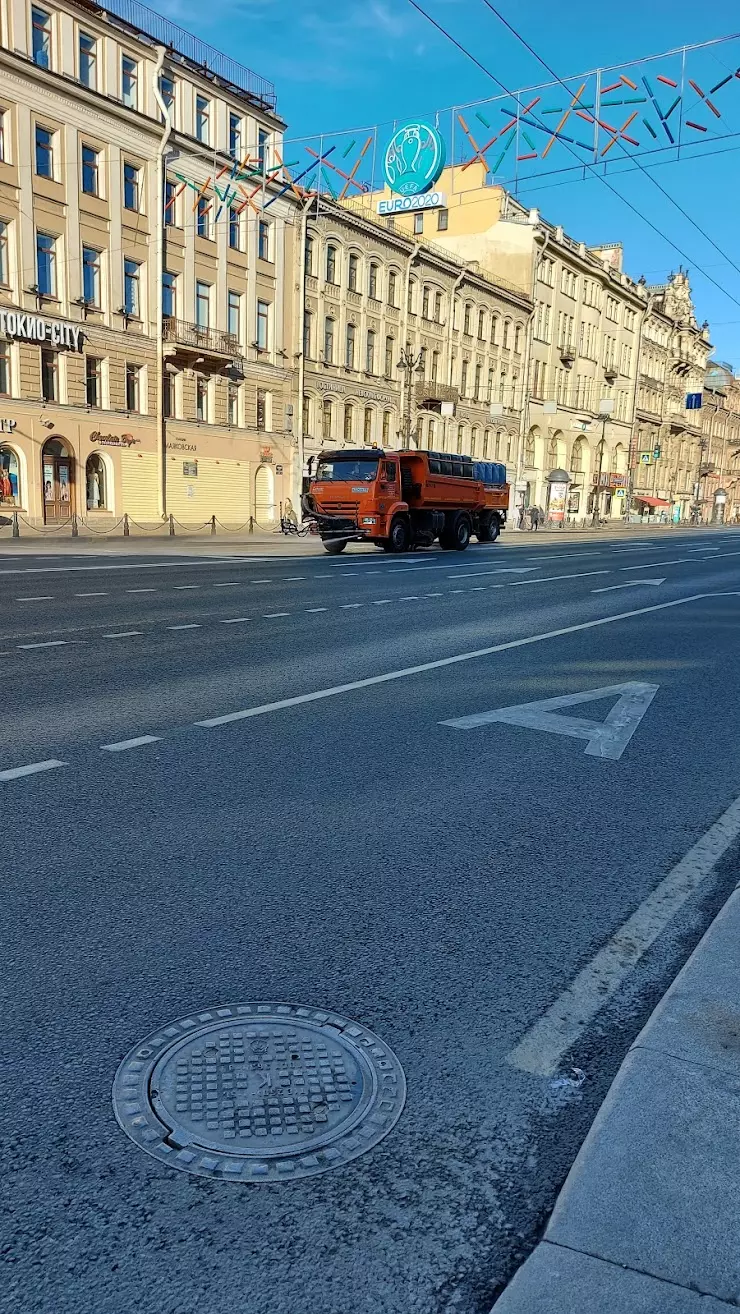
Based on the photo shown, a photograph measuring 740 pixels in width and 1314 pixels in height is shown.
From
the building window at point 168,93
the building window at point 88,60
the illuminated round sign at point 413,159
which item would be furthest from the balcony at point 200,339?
the illuminated round sign at point 413,159

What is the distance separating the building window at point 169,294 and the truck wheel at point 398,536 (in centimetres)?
1593

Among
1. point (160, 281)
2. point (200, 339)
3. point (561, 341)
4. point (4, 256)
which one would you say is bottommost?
point (200, 339)

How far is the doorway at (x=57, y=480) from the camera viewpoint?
3259 centimetres

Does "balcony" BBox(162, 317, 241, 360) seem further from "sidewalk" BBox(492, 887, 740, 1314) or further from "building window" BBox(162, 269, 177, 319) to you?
"sidewalk" BBox(492, 887, 740, 1314)

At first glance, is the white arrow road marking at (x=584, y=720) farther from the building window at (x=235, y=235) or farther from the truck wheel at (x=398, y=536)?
the building window at (x=235, y=235)

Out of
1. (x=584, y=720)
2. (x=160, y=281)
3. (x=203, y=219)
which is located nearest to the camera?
(x=584, y=720)

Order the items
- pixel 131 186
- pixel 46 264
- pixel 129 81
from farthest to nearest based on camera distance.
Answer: pixel 131 186
pixel 129 81
pixel 46 264

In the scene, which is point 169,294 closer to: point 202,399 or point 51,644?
point 202,399

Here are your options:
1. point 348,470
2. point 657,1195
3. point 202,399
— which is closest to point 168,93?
point 202,399

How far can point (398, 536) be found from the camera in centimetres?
2652

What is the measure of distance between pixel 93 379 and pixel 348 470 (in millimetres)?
13655

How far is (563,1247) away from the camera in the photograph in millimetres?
1904

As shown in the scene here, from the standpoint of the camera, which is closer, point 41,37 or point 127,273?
point 41,37

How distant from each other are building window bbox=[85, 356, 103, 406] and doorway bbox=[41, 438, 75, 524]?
7.17 ft
